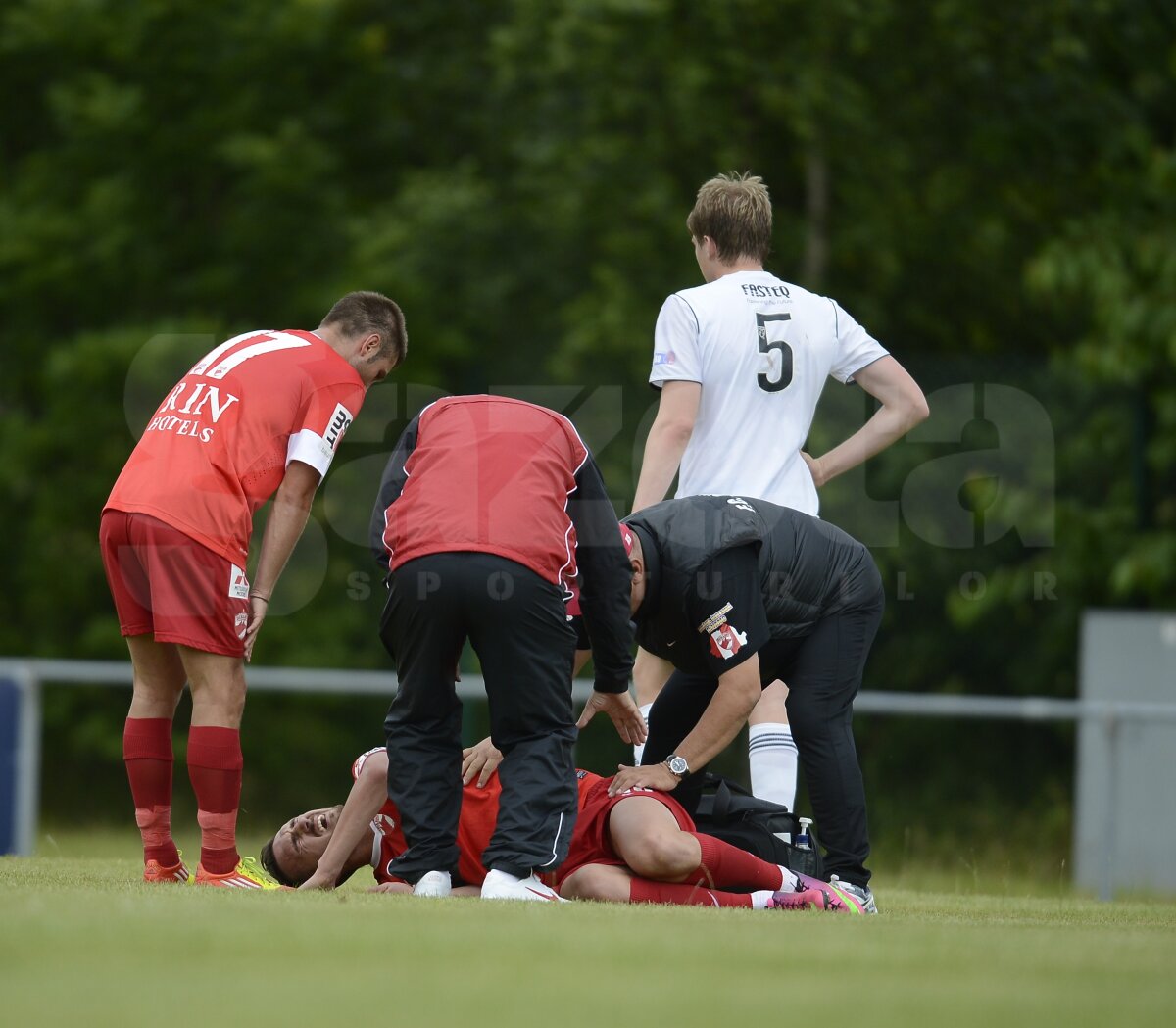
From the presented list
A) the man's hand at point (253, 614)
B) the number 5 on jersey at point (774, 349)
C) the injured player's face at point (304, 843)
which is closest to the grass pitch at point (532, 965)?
the injured player's face at point (304, 843)

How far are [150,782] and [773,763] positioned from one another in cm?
206

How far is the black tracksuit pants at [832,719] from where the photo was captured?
16.7ft

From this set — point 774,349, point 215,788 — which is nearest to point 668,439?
point 774,349

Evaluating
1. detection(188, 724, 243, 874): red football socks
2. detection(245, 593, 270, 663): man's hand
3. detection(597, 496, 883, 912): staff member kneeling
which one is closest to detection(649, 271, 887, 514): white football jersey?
detection(597, 496, 883, 912): staff member kneeling

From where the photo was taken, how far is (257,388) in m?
5.21

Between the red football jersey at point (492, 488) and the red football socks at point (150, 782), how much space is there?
1.01 m

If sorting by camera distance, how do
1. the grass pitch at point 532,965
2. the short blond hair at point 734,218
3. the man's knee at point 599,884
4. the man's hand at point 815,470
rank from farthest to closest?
the man's hand at point 815,470 → the short blond hair at point 734,218 → the man's knee at point 599,884 → the grass pitch at point 532,965

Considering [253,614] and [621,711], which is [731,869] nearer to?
[621,711]

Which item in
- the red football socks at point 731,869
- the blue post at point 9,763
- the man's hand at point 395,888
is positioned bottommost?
the blue post at point 9,763

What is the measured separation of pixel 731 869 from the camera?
4953mm

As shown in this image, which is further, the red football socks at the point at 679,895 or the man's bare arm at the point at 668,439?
the man's bare arm at the point at 668,439

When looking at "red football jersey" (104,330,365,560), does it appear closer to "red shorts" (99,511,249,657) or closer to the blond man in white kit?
"red shorts" (99,511,249,657)

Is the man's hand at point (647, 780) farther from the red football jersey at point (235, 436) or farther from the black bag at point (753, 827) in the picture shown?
the red football jersey at point (235, 436)

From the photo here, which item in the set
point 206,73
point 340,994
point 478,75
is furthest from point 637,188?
point 340,994
